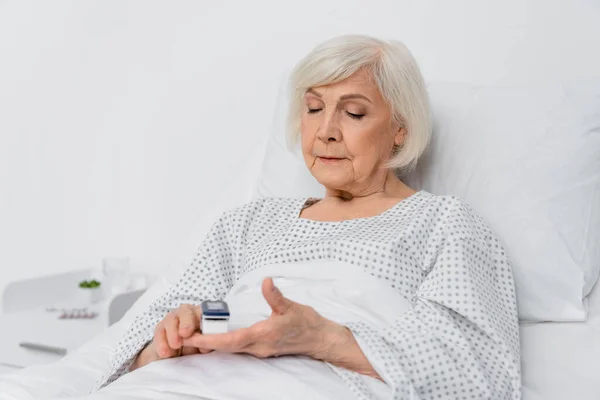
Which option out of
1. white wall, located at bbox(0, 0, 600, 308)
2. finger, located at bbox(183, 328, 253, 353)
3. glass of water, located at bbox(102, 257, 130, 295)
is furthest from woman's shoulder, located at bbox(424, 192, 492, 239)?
glass of water, located at bbox(102, 257, 130, 295)

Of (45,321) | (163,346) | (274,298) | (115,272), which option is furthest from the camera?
(115,272)

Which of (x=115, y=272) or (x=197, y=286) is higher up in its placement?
(x=197, y=286)

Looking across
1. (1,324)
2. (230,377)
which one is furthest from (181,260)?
(230,377)

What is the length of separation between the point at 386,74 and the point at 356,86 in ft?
0.21

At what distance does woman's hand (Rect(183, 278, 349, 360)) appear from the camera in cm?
113

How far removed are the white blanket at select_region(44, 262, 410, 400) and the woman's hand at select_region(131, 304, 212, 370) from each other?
23 millimetres

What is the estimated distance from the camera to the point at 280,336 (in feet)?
3.74

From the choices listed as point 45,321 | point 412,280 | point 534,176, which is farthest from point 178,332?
point 45,321

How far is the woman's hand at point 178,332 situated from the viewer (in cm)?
119

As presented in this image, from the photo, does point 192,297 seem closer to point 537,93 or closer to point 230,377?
point 230,377

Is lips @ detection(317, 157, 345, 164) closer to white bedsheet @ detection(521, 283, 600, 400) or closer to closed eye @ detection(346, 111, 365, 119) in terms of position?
closed eye @ detection(346, 111, 365, 119)

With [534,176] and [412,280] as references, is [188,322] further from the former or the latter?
[534,176]

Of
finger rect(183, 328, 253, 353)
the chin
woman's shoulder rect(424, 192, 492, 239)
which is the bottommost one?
finger rect(183, 328, 253, 353)

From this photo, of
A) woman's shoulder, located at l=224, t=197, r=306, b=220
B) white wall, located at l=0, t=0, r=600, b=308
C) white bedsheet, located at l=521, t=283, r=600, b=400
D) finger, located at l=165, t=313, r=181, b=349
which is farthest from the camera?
white wall, located at l=0, t=0, r=600, b=308
